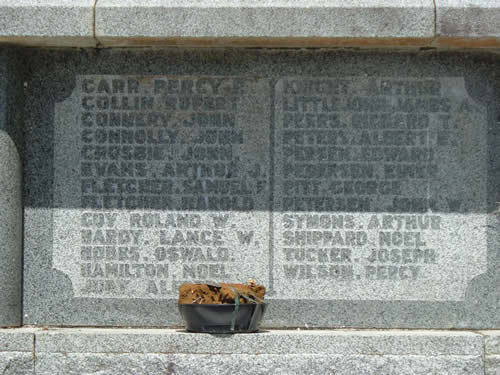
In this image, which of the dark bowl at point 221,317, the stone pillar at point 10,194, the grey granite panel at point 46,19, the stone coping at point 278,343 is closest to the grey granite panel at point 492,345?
the stone coping at point 278,343

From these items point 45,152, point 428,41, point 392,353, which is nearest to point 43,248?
point 45,152

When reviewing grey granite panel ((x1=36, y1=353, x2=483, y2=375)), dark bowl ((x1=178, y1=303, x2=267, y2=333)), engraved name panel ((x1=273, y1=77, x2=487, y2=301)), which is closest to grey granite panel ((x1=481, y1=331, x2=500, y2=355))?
grey granite panel ((x1=36, y1=353, x2=483, y2=375))

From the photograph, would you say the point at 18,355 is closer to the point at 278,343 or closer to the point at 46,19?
the point at 278,343

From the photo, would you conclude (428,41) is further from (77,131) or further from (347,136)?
(77,131)

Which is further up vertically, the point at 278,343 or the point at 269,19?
the point at 269,19

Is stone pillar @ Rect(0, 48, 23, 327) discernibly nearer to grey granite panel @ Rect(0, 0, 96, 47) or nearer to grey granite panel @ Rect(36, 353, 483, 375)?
grey granite panel @ Rect(0, 0, 96, 47)

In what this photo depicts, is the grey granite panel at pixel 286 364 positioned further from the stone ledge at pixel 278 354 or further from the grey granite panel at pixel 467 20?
the grey granite panel at pixel 467 20

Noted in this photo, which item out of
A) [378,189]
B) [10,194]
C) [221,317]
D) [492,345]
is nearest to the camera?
[221,317]

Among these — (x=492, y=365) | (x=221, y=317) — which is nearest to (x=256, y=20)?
(x=221, y=317)
